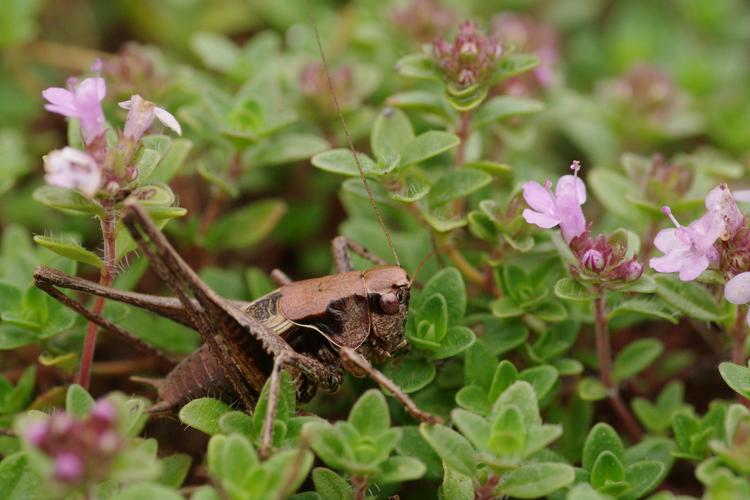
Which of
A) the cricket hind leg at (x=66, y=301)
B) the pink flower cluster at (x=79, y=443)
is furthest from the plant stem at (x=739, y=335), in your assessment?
the cricket hind leg at (x=66, y=301)

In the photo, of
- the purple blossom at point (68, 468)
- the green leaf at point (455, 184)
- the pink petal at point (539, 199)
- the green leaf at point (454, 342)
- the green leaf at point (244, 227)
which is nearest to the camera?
the purple blossom at point (68, 468)

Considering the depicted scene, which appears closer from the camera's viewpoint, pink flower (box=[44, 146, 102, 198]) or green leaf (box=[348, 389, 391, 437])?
pink flower (box=[44, 146, 102, 198])

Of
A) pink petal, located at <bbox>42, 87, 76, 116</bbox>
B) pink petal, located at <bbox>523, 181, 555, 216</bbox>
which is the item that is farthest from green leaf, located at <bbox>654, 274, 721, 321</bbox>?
pink petal, located at <bbox>42, 87, 76, 116</bbox>

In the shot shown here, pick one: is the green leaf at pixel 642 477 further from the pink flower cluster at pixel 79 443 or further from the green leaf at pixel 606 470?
the pink flower cluster at pixel 79 443

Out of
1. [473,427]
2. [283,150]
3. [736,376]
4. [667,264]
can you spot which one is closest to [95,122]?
[283,150]

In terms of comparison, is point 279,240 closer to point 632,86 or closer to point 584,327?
point 584,327

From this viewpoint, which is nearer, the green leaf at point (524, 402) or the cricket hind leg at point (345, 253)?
the green leaf at point (524, 402)

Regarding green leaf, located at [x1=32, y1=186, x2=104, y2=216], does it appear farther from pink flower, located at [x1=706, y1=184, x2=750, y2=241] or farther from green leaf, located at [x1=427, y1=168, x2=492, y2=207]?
pink flower, located at [x1=706, y1=184, x2=750, y2=241]
